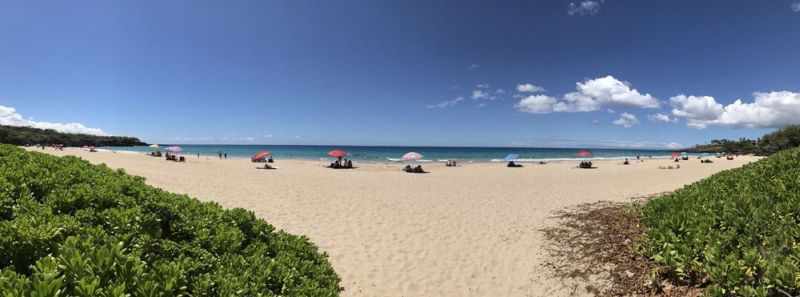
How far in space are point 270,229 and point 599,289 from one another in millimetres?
4692

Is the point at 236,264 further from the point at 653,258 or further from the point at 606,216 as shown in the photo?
the point at 606,216

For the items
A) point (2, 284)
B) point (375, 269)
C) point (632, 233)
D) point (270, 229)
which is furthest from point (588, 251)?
point (2, 284)

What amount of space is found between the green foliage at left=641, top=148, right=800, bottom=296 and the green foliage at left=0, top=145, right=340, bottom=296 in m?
4.10

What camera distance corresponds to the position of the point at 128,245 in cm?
257

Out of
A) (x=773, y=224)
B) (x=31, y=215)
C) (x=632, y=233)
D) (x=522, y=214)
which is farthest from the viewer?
(x=522, y=214)

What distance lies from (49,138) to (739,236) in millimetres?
141527

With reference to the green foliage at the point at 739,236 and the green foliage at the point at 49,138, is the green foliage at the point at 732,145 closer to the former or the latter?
the green foliage at the point at 739,236

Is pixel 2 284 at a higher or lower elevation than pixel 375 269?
higher

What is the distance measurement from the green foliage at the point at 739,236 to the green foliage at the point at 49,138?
110892mm

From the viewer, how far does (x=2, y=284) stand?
5.43 ft

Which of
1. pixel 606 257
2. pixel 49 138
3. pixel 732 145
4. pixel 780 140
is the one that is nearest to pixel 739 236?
pixel 606 257

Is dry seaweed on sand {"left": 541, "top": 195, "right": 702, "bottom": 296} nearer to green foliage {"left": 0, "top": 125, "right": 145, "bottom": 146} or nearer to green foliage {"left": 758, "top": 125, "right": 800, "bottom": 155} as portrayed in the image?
green foliage {"left": 758, "top": 125, "right": 800, "bottom": 155}

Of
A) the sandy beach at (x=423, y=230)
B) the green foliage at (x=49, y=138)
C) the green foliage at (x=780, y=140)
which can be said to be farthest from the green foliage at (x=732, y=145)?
the green foliage at (x=49, y=138)

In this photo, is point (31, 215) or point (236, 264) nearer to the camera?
point (31, 215)
